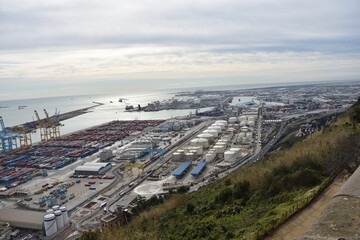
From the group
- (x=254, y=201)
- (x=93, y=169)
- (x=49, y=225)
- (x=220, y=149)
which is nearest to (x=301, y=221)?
(x=254, y=201)

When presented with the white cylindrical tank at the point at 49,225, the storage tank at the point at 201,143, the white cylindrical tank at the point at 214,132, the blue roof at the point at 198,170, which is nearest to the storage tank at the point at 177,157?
the blue roof at the point at 198,170

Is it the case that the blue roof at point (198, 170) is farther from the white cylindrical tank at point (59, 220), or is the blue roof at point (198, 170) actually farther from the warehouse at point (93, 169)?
the white cylindrical tank at point (59, 220)

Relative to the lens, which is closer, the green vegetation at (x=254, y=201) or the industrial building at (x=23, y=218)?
the green vegetation at (x=254, y=201)

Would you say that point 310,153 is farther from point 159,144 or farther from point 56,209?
point 159,144

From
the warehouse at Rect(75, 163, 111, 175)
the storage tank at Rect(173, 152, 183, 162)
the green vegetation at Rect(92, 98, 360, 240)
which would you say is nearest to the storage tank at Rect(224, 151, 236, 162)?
the storage tank at Rect(173, 152, 183, 162)

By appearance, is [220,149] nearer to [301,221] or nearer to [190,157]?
[190,157]

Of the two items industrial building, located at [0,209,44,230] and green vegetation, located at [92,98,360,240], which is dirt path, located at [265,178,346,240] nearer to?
green vegetation, located at [92,98,360,240]
